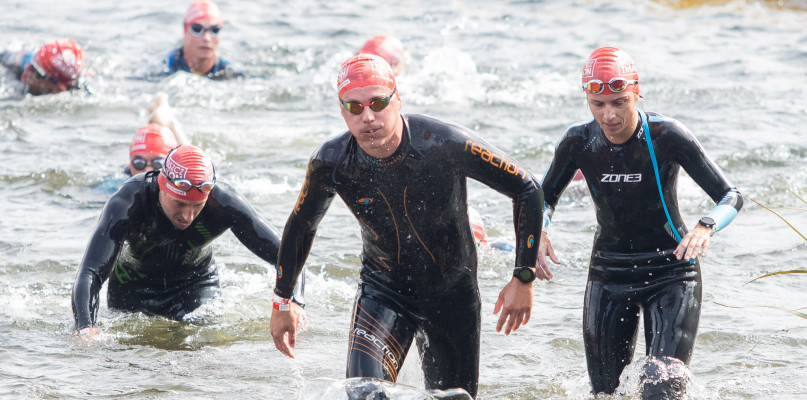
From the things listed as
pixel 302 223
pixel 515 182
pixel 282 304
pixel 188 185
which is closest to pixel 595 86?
pixel 515 182

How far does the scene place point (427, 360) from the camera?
17.7 ft

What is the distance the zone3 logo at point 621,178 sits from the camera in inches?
216

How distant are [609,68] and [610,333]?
4.90ft

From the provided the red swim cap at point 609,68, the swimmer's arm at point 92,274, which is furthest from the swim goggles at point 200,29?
the red swim cap at point 609,68

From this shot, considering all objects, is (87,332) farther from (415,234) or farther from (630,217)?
(630,217)

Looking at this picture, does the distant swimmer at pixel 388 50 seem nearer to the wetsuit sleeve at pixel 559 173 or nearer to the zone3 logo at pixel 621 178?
the wetsuit sleeve at pixel 559 173

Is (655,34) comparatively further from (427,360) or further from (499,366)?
(427,360)

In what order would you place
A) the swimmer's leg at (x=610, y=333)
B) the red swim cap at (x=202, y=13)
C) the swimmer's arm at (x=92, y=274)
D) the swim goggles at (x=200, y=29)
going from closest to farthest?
1. the swimmer's leg at (x=610, y=333)
2. the swimmer's arm at (x=92, y=274)
3. the red swim cap at (x=202, y=13)
4. the swim goggles at (x=200, y=29)

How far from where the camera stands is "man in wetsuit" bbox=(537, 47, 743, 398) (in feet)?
17.5

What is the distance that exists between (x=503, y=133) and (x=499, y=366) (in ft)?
23.1

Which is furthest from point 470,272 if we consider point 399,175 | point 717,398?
point 717,398

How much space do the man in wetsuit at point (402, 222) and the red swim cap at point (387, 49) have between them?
33.8 ft

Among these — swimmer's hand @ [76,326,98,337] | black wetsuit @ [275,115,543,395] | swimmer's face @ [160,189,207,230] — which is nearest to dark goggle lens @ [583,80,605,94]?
black wetsuit @ [275,115,543,395]

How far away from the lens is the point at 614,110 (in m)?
5.36
